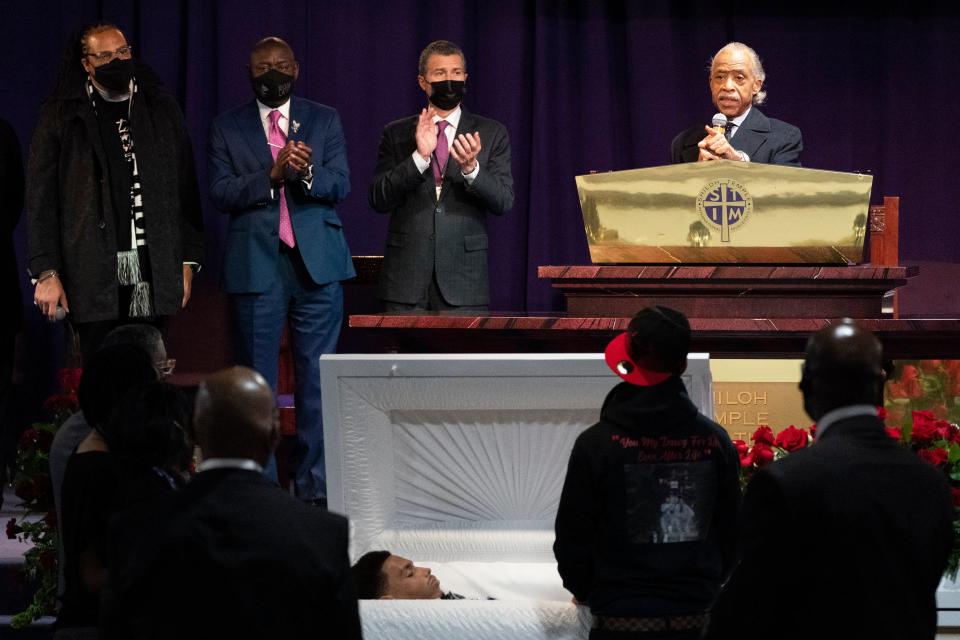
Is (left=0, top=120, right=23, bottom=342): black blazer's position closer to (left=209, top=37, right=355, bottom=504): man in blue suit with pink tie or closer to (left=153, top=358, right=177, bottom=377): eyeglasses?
(left=209, top=37, right=355, bottom=504): man in blue suit with pink tie

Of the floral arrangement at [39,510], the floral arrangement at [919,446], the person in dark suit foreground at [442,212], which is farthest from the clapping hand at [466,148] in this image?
the floral arrangement at [919,446]

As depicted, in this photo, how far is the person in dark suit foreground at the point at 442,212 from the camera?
514 cm

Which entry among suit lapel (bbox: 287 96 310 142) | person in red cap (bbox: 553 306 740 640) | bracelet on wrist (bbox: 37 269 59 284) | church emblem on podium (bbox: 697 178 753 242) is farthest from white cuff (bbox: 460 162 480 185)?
person in red cap (bbox: 553 306 740 640)

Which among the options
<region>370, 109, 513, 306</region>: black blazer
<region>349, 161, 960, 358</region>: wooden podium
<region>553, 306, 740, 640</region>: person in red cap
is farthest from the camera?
<region>370, 109, 513, 306</region>: black blazer

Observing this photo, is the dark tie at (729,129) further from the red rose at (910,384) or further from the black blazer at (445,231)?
the red rose at (910,384)

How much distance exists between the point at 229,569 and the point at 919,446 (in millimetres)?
2234

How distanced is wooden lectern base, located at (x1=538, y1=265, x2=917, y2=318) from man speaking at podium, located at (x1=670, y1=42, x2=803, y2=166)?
94cm

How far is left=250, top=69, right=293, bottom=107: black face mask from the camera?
16.6 ft

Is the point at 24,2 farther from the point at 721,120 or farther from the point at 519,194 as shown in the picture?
the point at 721,120

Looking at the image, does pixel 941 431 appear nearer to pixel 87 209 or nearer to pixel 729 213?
pixel 729 213

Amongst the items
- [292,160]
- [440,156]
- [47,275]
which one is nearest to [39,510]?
[47,275]

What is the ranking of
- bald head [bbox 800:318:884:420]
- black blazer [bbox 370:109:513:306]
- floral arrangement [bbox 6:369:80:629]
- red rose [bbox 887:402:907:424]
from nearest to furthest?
bald head [bbox 800:318:884:420], floral arrangement [bbox 6:369:80:629], red rose [bbox 887:402:907:424], black blazer [bbox 370:109:513:306]

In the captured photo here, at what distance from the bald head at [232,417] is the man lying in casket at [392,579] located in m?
1.29

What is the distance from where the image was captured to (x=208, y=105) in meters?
6.73
